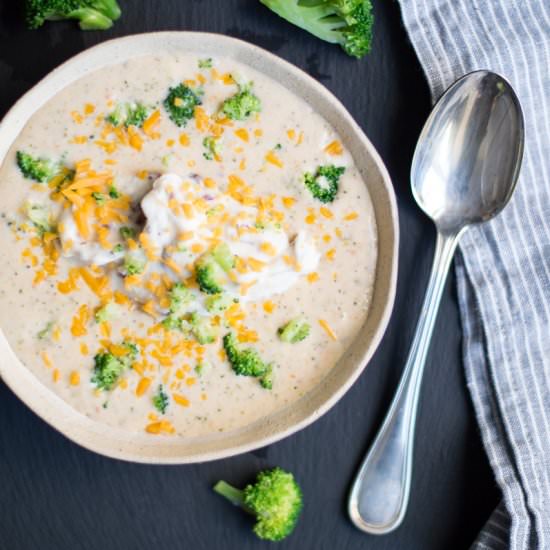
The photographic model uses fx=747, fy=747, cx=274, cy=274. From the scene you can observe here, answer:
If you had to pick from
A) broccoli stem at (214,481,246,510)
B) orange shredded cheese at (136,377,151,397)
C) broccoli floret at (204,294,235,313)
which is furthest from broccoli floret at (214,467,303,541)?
broccoli floret at (204,294,235,313)

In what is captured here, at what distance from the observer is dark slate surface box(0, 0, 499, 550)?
2.73 meters

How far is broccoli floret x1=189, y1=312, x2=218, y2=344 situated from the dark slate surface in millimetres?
552

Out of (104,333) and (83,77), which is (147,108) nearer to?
(83,77)

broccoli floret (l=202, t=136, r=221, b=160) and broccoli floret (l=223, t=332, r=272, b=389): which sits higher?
broccoli floret (l=202, t=136, r=221, b=160)

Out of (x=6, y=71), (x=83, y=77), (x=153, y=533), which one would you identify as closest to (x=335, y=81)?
(x=83, y=77)

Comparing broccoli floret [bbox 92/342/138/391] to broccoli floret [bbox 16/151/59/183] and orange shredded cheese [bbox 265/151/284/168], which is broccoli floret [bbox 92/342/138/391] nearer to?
broccoli floret [bbox 16/151/59/183]

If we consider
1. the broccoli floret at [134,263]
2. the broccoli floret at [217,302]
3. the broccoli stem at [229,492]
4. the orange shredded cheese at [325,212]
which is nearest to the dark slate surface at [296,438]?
the broccoli stem at [229,492]

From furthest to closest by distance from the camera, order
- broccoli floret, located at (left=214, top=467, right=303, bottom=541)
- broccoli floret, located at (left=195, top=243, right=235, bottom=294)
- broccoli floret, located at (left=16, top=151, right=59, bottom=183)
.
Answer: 1. broccoli floret, located at (left=214, top=467, right=303, bottom=541)
2. broccoli floret, located at (left=16, top=151, right=59, bottom=183)
3. broccoli floret, located at (left=195, top=243, right=235, bottom=294)

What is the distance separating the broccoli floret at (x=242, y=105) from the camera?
2.46 meters

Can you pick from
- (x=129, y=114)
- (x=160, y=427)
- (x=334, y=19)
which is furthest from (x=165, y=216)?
(x=334, y=19)

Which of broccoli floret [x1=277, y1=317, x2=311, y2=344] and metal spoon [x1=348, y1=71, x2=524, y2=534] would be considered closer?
broccoli floret [x1=277, y1=317, x2=311, y2=344]

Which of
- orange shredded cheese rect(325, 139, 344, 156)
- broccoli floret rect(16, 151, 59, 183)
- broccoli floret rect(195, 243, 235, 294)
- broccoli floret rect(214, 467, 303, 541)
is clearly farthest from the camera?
broccoli floret rect(214, 467, 303, 541)

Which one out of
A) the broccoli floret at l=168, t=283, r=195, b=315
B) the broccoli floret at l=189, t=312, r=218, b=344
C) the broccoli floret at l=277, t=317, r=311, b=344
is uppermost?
the broccoli floret at l=168, t=283, r=195, b=315

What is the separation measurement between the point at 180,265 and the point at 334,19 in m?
1.05
